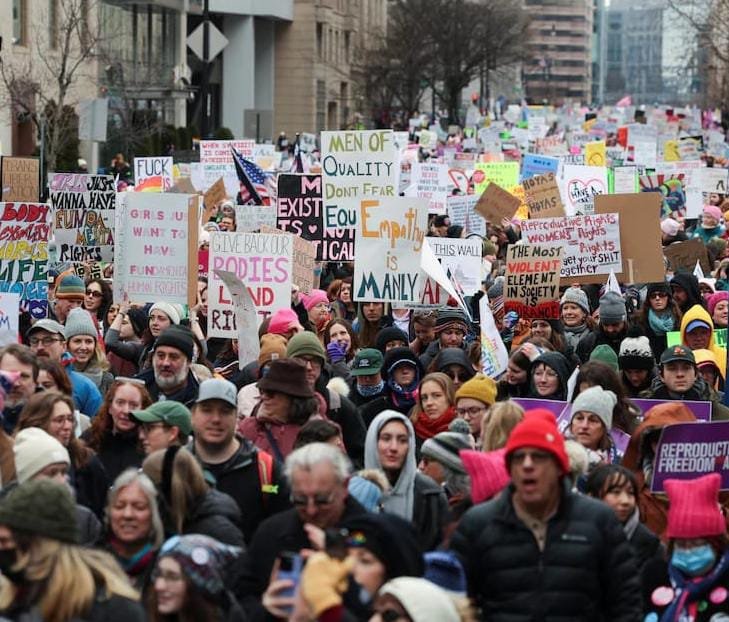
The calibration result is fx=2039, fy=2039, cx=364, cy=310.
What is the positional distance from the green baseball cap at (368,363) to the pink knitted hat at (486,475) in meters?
3.84

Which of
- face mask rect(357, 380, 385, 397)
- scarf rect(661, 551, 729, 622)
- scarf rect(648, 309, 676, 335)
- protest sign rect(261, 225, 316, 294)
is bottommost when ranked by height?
scarf rect(661, 551, 729, 622)

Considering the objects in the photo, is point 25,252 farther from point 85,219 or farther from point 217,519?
point 217,519

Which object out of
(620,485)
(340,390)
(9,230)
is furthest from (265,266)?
(620,485)

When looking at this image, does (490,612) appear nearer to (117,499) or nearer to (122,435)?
(117,499)

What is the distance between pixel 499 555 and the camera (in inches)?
241

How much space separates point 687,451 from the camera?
8.34 m

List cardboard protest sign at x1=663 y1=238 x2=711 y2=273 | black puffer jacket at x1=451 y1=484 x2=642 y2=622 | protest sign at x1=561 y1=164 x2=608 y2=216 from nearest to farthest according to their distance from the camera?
black puffer jacket at x1=451 y1=484 x2=642 y2=622 < cardboard protest sign at x1=663 y1=238 x2=711 y2=273 < protest sign at x1=561 y1=164 x2=608 y2=216

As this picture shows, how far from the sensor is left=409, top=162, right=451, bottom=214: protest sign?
25.4 m

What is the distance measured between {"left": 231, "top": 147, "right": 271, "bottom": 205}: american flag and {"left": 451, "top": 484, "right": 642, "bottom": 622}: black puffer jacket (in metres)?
15.3

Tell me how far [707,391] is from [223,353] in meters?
3.63

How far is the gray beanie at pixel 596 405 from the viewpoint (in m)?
8.70

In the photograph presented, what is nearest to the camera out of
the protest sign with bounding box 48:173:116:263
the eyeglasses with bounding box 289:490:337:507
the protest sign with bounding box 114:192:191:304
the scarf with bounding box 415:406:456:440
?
the eyeglasses with bounding box 289:490:337:507

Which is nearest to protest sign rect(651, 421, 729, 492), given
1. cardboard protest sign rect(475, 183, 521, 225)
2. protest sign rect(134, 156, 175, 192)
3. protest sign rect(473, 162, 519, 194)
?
cardboard protest sign rect(475, 183, 521, 225)

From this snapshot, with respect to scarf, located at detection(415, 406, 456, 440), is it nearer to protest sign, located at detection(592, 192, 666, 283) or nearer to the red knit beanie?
the red knit beanie
